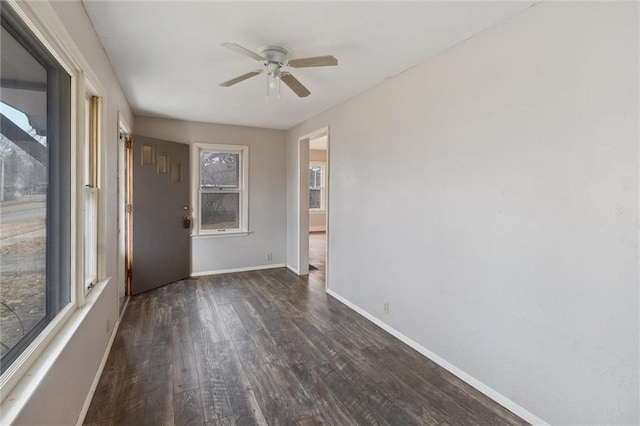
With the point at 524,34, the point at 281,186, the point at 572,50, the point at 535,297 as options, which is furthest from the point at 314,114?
the point at 535,297

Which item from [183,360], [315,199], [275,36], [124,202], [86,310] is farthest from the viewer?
[315,199]

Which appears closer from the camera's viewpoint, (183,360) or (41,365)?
(41,365)

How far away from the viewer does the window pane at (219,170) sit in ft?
16.4

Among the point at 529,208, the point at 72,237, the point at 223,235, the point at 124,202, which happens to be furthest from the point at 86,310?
the point at 223,235

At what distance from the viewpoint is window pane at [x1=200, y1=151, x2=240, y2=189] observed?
5008mm

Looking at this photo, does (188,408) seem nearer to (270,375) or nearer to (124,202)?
(270,375)

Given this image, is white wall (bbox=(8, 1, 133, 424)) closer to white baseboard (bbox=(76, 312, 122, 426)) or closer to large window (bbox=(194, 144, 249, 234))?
white baseboard (bbox=(76, 312, 122, 426))

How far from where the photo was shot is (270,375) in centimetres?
232

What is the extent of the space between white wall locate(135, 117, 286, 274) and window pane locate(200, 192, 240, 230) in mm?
218

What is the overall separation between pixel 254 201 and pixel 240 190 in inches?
11.4

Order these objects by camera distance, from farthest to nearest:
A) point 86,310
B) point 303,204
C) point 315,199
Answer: point 315,199 → point 303,204 → point 86,310

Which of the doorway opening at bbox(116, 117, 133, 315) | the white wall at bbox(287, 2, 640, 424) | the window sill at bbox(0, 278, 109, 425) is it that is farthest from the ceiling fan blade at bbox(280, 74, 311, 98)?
the doorway opening at bbox(116, 117, 133, 315)

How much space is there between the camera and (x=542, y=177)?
181 centimetres

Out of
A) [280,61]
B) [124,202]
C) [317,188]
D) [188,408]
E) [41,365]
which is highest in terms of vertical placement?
[280,61]
